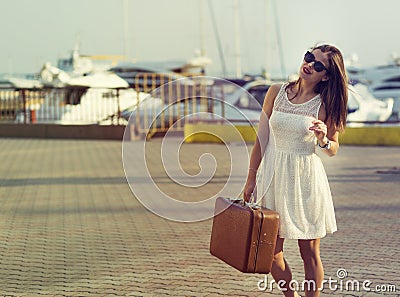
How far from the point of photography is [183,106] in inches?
1059

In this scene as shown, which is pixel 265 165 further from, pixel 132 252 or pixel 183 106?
pixel 183 106

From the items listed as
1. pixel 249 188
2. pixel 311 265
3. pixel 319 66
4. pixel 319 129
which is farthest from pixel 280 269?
pixel 319 66

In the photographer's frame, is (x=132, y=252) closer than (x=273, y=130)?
No

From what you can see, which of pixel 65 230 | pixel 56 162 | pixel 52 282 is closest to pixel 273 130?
pixel 52 282

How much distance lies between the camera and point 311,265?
Answer: 529cm

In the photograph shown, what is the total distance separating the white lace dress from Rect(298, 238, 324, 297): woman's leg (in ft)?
0.39

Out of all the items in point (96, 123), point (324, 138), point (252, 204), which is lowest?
point (96, 123)

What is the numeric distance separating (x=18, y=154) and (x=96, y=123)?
6.91 m

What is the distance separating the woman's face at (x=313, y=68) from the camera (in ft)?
16.8

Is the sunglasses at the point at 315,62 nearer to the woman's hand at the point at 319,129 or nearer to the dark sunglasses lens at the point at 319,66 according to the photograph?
the dark sunglasses lens at the point at 319,66
